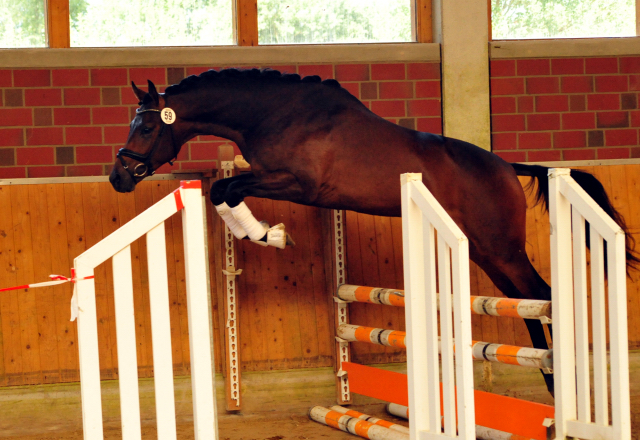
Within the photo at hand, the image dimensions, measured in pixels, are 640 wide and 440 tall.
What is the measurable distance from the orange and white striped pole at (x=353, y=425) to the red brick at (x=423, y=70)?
2182 mm

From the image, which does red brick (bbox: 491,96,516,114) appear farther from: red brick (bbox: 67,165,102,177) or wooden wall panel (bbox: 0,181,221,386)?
red brick (bbox: 67,165,102,177)

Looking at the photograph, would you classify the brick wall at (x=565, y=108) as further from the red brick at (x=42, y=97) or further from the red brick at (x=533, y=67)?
the red brick at (x=42, y=97)

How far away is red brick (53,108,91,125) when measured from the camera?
396 cm

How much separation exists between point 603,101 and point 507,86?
665 millimetres

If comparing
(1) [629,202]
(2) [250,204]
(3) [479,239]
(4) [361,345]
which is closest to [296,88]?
(2) [250,204]

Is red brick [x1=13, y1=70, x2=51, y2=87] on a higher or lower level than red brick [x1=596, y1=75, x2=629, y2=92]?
higher

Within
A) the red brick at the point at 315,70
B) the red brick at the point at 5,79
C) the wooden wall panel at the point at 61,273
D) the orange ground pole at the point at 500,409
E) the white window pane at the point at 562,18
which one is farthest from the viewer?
the white window pane at the point at 562,18

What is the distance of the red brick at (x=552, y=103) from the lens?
170 inches

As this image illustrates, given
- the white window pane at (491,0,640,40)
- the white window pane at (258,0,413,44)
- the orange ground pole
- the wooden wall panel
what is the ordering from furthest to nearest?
the white window pane at (491,0,640,40) < the white window pane at (258,0,413,44) < the wooden wall panel < the orange ground pole

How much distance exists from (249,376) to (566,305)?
1.99m

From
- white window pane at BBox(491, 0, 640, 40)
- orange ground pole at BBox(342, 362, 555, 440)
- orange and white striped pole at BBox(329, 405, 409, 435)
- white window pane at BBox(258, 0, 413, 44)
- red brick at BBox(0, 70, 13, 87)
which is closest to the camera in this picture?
orange ground pole at BBox(342, 362, 555, 440)

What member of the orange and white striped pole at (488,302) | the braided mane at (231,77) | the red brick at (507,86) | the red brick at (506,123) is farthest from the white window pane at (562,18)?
the orange and white striped pole at (488,302)

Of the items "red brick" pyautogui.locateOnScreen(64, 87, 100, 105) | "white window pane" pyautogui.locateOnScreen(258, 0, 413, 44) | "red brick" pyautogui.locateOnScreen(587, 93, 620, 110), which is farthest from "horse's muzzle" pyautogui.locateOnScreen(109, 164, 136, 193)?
"red brick" pyautogui.locateOnScreen(587, 93, 620, 110)

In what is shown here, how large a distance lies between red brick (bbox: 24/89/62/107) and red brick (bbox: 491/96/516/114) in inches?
108
